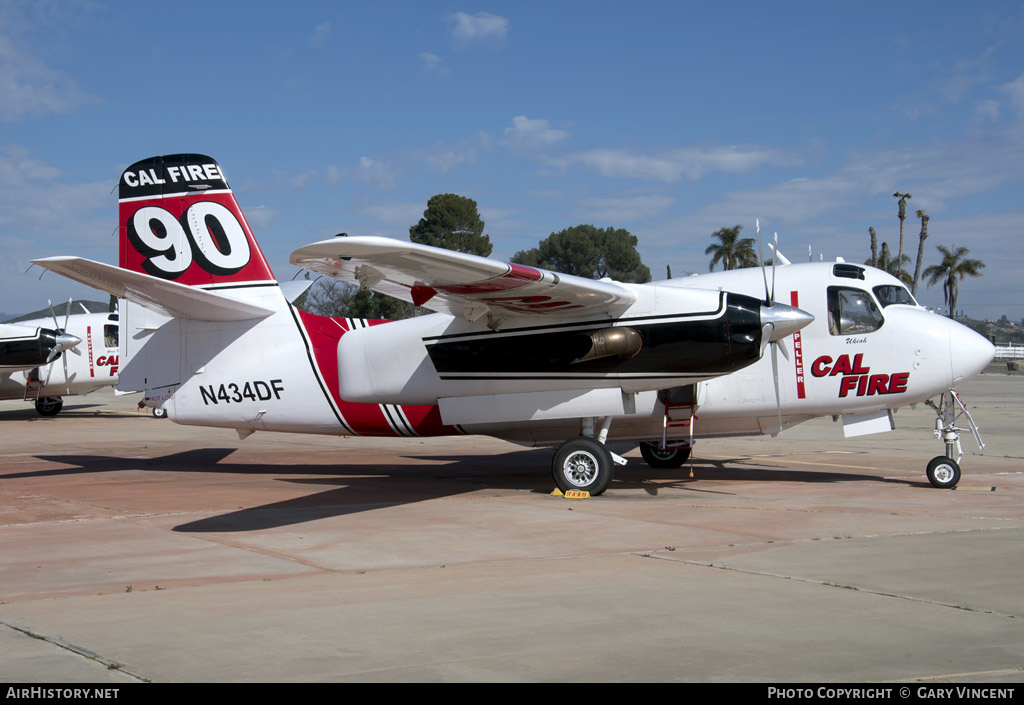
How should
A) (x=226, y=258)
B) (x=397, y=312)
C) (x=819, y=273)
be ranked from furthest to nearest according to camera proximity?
1. (x=397, y=312)
2. (x=226, y=258)
3. (x=819, y=273)

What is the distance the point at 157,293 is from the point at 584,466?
662cm

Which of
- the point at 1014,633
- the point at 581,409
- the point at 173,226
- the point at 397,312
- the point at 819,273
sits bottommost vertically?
the point at 1014,633

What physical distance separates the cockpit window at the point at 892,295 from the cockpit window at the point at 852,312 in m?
0.16

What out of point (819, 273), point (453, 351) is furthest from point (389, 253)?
point (819, 273)

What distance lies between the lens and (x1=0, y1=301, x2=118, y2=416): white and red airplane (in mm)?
29188

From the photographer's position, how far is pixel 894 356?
13047 millimetres

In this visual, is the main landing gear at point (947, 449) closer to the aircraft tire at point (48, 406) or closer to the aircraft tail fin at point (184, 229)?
the aircraft tail fin at point (184, 229)

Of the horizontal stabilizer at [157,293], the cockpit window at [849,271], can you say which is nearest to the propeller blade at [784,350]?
the cockpit window at [849,271]

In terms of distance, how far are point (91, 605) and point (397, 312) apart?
2242 inches

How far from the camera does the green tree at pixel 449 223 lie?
83.9 meters

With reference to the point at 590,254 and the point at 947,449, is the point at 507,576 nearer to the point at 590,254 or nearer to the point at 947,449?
the point at 947,449

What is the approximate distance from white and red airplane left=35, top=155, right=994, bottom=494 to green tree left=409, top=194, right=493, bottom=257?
68.3 meters
